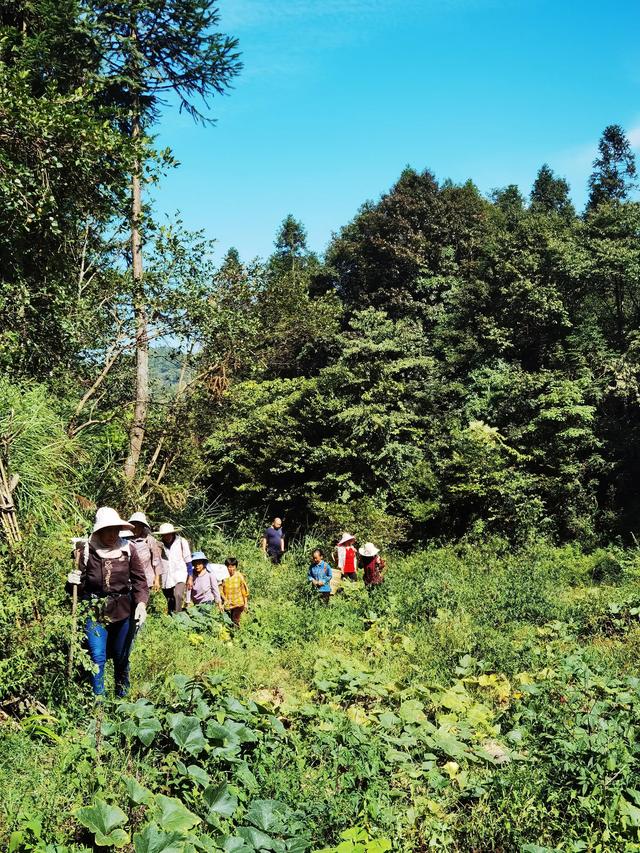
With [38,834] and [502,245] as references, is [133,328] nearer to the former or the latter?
[38,834]

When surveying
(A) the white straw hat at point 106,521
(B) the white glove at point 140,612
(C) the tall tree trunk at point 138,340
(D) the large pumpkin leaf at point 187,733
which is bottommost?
(D) the large pumpkin leaf at point 187,733

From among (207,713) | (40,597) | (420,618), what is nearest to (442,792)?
(207,713)

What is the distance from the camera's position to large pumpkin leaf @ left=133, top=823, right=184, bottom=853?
2.95m

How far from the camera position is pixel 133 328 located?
1300 cm

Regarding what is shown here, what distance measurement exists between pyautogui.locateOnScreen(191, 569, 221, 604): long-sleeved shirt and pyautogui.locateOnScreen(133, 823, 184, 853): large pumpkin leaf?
21.8 ft

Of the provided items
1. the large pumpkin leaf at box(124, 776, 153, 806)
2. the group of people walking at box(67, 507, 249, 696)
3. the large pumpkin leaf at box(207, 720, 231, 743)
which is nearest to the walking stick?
the group of people walking at box(67, 507, 249, 696)

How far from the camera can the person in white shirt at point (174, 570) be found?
9.53m

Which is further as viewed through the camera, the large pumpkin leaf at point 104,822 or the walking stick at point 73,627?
the walking stick at point 73,627

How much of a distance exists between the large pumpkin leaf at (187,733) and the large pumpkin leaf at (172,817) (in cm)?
62

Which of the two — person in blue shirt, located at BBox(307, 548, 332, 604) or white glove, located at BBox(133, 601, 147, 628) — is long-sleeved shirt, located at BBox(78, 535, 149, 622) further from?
person in blue shirt, located at BBox(307, 548, 332, 604)

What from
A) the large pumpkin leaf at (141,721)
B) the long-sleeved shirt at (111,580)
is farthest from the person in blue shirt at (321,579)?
the large pumpkin leaf at (141,721)

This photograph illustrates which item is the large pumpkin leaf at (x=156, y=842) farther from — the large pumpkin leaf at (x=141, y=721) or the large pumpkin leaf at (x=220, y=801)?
the large pumpkin leaf at (x=141, y=721)

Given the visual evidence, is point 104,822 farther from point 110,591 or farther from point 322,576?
point 322,576

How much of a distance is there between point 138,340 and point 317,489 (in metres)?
9.37
